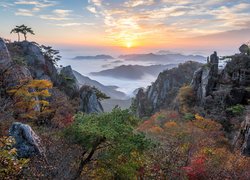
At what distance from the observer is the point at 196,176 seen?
20.6m

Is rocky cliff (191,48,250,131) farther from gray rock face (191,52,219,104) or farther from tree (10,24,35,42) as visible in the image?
tree (10,24,35,42)

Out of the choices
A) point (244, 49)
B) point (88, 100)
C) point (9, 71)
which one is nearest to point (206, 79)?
point (244, 49)

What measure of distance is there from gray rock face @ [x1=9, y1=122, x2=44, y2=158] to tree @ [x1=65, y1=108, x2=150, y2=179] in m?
3.37

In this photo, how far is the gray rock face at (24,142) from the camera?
53.6ft

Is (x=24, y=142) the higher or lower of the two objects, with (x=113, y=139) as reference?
higher

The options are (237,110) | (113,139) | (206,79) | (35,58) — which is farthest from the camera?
(35,58)

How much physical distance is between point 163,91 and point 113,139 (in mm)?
79065

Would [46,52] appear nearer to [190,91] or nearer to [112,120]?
[190,91]

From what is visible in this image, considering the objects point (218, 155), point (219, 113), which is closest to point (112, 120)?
point (218, 155)

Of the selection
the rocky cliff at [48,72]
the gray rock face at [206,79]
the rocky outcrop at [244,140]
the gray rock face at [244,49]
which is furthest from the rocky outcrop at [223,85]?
the rocky cliff at [48,72]

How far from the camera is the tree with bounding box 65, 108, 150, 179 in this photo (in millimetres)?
19188

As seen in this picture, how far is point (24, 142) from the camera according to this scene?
16531 mm

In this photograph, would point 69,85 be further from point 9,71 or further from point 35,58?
point 9,71

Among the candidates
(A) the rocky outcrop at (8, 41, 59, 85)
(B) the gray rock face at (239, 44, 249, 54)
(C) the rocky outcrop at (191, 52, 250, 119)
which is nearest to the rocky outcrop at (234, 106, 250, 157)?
(C) the rocky outcrop at (191, 52, 250, 119)
